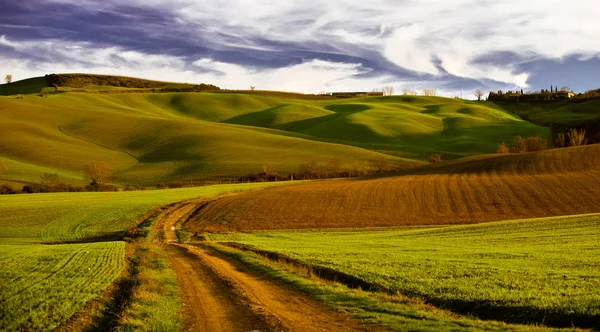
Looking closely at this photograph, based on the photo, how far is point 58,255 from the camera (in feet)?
82.0

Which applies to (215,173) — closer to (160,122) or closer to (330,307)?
(160,122)

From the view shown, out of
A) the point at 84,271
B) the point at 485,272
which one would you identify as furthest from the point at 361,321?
the point at 84,271

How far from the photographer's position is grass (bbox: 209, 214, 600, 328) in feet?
44.6

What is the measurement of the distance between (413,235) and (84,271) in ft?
68.2

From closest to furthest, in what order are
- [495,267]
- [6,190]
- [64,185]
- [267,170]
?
1. [495,267]
2. [6,190]
3. [64,185]
4. [267,170]

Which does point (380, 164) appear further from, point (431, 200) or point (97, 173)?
point (97, 173)

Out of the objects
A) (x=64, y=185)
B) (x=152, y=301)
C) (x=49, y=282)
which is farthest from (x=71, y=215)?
(x=152, y=301)

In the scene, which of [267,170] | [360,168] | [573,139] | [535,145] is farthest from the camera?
[535,145]

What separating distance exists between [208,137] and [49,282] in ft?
336

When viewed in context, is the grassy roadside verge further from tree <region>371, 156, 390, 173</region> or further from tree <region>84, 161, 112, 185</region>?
tree <region>371, 156, 390, 173</region>

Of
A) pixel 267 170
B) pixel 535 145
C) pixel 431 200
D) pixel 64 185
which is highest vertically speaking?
pixel 535 145

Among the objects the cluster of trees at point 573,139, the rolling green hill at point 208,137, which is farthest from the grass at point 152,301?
the cluster of trees at point 573,139

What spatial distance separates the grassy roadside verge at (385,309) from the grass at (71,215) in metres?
24.5

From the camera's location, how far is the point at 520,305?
1364 cm
